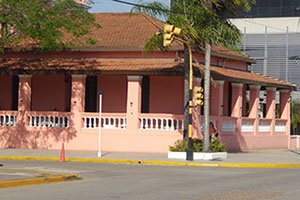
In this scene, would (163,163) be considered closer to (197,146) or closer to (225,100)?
(197,146)

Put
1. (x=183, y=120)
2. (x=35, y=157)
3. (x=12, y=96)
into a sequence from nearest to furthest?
(x=35, y=157) < (x=183, y=120) < (x=12, y=96)

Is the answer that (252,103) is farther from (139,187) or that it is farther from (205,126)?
(139,187)

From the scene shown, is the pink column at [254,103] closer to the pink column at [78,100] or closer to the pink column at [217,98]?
the pink column at [217,98]

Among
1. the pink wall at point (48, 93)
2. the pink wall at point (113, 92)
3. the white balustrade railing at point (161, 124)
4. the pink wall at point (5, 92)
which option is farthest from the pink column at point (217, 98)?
the pink wall at point (5, 92)

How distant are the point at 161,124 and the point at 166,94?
3175 mm

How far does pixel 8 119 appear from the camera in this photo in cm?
3594

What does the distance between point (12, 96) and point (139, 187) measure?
22.6 m

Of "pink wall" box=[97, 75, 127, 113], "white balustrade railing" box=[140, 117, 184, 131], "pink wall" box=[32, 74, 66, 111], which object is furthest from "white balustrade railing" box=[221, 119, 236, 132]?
"pink wall" box=[32, 74, 66, 111]

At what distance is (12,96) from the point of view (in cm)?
3941

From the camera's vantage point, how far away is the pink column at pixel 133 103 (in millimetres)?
34188

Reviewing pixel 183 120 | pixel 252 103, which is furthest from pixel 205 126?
pixel 252 103

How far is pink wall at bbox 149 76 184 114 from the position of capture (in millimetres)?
36778

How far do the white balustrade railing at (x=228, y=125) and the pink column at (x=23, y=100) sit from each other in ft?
33.4

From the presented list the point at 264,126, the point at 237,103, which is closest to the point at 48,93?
the point at 237,103
